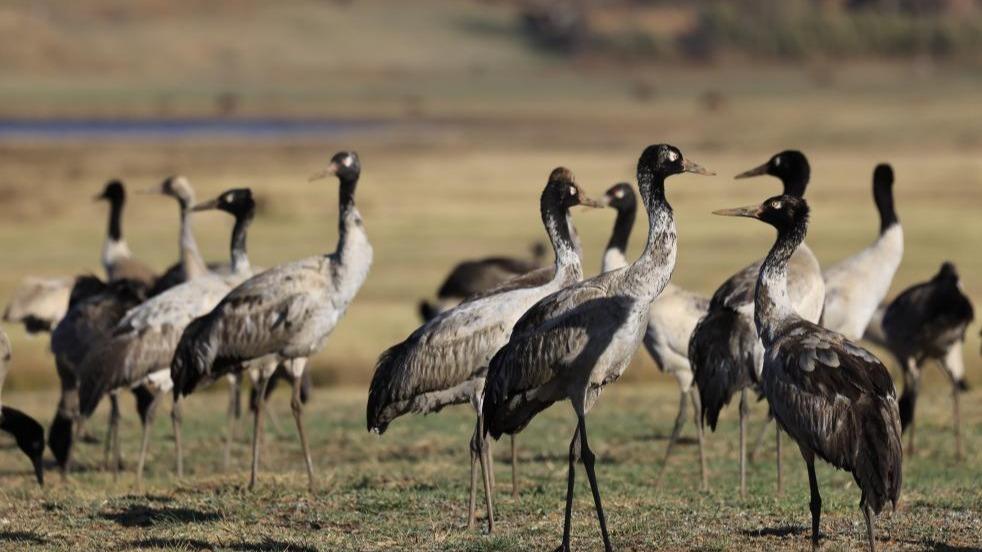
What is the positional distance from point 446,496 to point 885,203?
206 inches

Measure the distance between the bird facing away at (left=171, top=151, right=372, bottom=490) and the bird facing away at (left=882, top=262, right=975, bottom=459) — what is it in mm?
5031

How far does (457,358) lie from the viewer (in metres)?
10.2

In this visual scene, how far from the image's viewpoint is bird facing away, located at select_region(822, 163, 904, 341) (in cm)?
1313

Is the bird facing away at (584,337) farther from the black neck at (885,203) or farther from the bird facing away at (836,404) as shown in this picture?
the black neck at (885,203)

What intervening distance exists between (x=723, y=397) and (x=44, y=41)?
3842 inches

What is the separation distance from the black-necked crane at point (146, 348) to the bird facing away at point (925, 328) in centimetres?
577

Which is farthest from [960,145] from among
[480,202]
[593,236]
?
[593,236]

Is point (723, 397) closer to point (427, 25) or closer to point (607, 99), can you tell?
A: point (607, 99)

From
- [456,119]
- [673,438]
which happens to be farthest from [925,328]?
[456,119]

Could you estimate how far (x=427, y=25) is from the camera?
121 metres

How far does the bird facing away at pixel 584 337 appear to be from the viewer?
29.0ft

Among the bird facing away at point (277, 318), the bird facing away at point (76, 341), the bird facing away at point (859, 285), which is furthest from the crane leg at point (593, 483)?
the bird facing away at point (76, 341)

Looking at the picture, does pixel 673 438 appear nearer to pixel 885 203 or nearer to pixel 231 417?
pixel 885 203

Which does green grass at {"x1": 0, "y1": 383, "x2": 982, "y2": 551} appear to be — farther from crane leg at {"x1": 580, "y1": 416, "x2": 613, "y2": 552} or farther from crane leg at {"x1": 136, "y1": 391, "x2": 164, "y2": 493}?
crane leg at {"x1": 580, "y1": 416, "x2": 613, "y2": 552}
